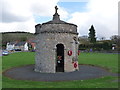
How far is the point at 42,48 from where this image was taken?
17.9m

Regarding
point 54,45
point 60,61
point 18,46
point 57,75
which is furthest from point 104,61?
point 18,46

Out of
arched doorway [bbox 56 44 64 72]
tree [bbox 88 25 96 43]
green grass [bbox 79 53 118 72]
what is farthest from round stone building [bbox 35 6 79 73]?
tree [bbox 88 25 96 43]

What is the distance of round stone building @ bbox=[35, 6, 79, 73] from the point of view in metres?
17.4

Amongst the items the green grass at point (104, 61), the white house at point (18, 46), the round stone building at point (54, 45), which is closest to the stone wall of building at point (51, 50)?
the round stone building at point (54, 45)

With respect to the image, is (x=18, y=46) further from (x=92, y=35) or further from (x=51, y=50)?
(x=51, y=50)

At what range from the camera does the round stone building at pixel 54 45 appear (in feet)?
57.1

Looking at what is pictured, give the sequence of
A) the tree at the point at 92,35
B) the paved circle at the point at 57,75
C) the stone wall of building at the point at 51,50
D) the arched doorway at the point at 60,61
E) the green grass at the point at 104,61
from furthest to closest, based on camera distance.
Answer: the tree at the point at 92,35 < the green grass at the point at 104,61 < the arched doorway at the point at 60,61 < the stone wall of building at the point at 51,50 < the paved circle at the point at 57,75

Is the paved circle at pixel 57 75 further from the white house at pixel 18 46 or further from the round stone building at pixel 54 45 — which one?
the white house at pixel 18 46

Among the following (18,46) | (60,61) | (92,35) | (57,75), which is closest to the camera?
(57,75)

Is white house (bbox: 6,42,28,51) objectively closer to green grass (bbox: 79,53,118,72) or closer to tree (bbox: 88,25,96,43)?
tree (bbox: 88,25,96,43)

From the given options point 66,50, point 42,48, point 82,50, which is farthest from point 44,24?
point 82,50

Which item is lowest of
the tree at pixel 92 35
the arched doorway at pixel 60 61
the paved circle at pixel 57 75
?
the paved circle at pixel 57 75

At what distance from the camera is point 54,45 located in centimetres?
1742

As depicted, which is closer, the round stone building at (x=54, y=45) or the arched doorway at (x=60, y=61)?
the round stone building at (x=54, y=45)
